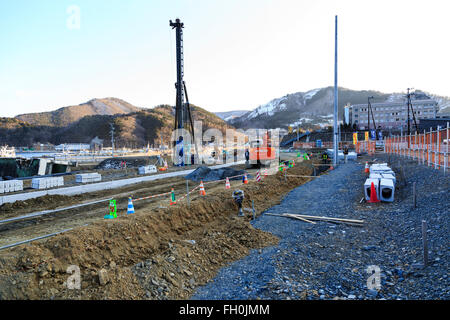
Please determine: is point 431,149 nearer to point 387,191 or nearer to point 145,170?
point 387,191

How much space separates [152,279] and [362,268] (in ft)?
14.9

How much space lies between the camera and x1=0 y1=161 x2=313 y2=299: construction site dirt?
4887 mm

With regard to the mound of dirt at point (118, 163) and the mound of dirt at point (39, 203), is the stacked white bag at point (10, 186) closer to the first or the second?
the mound of dirt at point (39, 203)

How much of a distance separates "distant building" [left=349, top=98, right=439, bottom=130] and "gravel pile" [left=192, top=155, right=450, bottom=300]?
101 meters

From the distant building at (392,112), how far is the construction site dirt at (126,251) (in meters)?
104

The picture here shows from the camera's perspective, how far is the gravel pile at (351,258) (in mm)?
5085

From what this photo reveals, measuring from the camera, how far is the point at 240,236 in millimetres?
8016

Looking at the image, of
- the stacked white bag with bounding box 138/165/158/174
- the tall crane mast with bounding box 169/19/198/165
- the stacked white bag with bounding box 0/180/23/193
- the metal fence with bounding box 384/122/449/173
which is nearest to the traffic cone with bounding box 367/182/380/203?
the metal fence with bounding box 384/122/449/173

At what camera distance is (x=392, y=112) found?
108312 millimetres

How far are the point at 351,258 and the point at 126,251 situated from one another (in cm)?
575

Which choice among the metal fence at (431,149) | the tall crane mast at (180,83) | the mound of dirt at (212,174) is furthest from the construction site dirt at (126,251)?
the tall crane mast at (180,83)

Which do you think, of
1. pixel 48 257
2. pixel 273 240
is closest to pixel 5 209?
pixel 48 257

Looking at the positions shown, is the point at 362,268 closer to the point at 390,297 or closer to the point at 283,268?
the point at 390,297

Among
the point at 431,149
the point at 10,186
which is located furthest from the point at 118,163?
the point at 431,149
